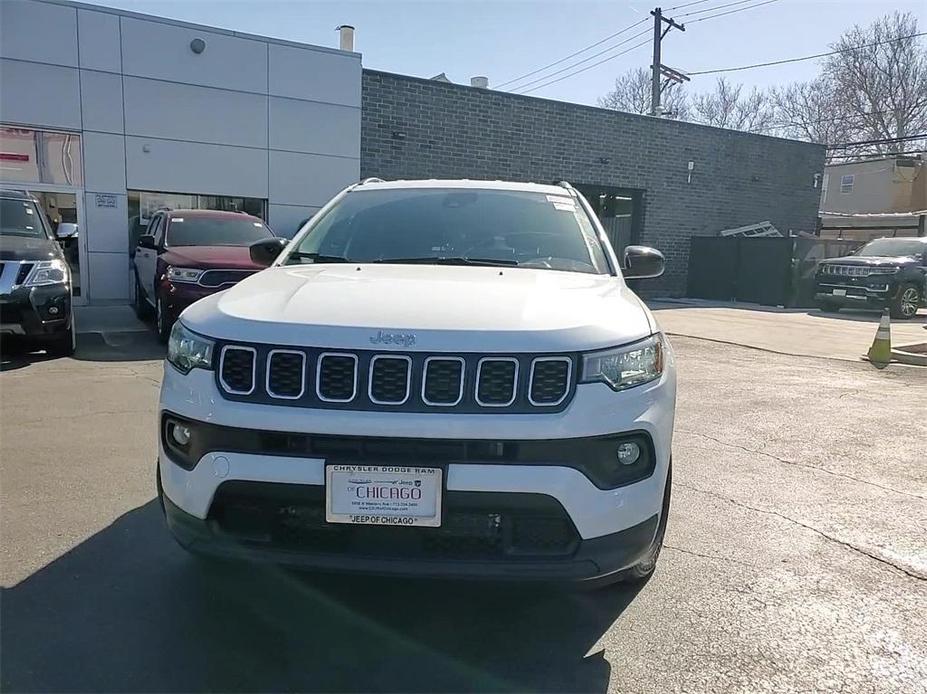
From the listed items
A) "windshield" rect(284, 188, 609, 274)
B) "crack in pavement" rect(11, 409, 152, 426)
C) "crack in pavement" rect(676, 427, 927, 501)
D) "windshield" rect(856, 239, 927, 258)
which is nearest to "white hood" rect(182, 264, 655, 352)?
"windshield" rect(284, 188, 609, 274)

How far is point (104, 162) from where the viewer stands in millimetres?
12383

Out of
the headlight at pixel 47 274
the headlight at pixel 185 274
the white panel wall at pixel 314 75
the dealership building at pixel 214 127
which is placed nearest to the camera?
the headlight at pixel 47 274

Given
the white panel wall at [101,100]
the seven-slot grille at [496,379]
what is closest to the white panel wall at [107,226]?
the white panel wall at [101,100]

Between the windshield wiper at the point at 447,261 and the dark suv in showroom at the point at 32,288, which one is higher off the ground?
the windshield wiper at the point at 447,261

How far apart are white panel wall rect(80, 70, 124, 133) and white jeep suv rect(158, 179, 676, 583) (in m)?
12.0

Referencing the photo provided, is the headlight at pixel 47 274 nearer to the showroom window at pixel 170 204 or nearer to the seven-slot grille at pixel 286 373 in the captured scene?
the showroom window at pixel 170 204

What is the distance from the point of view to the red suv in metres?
7.77

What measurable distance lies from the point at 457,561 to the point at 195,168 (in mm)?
12885

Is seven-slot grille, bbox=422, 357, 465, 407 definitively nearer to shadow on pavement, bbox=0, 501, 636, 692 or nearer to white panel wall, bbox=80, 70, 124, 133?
shadow on pavement, bbox=0, 501, 636, 692

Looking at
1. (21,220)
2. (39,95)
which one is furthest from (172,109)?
(21,220)

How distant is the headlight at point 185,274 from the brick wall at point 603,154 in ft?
25.0

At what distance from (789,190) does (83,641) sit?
23.3 m

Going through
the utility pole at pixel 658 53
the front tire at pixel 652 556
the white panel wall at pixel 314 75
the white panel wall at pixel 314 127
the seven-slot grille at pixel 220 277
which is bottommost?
the front tire at pixel 652 556

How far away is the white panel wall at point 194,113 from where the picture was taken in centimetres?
1252
